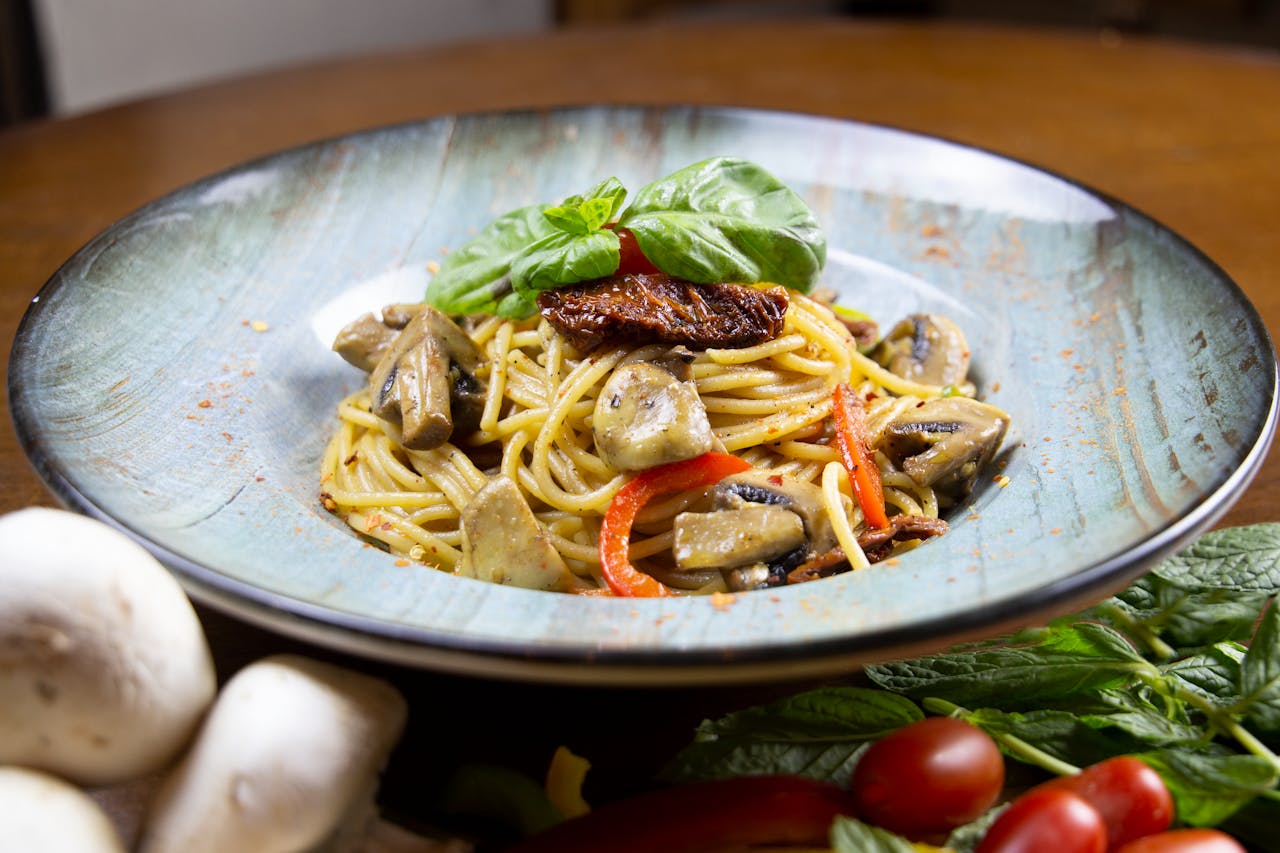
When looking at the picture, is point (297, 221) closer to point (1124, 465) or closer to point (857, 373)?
point (857, 373)

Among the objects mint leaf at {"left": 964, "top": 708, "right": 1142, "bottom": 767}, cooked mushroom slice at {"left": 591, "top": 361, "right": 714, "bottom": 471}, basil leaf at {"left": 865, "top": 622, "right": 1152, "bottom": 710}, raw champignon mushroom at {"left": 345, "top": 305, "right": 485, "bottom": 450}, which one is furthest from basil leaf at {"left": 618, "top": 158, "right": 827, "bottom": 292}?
mint leaf at {"left": 964, "top": 708, "right": 1142, "bottom": 767}

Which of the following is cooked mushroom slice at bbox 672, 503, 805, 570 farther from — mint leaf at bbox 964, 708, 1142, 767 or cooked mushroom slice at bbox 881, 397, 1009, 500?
mint leaf at bbox 964, 708, 1142, 767

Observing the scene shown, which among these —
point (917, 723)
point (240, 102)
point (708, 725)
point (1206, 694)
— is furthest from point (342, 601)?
point (240, 102)

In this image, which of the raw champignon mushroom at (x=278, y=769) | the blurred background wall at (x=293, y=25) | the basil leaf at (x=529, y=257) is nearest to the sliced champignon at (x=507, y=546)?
the basil leaf at (x=529, y=257)

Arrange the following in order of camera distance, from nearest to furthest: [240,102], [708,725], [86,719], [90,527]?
[86,719], [90,527], [708,725], [240,102]

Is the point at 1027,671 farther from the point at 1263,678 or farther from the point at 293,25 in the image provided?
the point at 293,25

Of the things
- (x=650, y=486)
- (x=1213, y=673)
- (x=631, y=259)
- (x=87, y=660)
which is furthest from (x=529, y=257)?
(x=1213, y=673)
